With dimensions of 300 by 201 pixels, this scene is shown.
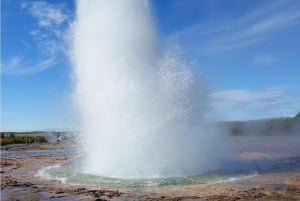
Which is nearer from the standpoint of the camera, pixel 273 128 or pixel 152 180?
pixel 152 180

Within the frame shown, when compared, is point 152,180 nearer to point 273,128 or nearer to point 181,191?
point 181,191

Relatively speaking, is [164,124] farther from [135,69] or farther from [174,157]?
[135,69]

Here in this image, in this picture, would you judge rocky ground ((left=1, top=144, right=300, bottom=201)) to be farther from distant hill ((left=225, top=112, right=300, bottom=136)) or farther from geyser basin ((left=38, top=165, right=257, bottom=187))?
distant hill ((left=225, top=112, right=300, bottom=136))

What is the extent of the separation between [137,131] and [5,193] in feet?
23.5

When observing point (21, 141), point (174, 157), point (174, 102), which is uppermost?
point (21, 141)

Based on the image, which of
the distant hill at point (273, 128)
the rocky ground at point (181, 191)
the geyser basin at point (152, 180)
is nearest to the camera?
the rocky ground at point (181, 191)

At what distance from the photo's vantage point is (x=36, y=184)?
20.1m

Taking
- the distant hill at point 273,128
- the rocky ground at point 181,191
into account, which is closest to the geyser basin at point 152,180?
the rocky ground at point 181,191

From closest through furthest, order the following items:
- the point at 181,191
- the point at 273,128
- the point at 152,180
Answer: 1. the point at 181,191
2. the point at 152,180
3. the point at 273,128

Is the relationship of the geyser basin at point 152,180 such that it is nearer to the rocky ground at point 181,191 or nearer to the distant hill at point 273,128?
the rocky ground at point 181,191

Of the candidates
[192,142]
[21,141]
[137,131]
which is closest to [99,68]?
[137,131]

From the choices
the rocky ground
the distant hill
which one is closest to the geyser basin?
the rocky ground

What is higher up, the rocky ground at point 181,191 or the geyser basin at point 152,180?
the geyser basin at point 152,180

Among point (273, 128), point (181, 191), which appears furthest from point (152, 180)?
point (273, 128)
